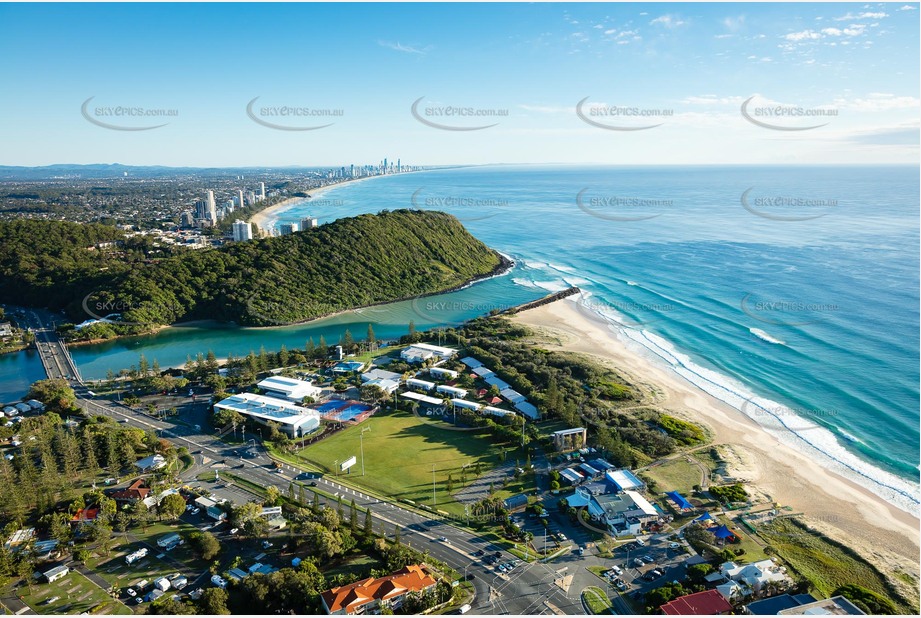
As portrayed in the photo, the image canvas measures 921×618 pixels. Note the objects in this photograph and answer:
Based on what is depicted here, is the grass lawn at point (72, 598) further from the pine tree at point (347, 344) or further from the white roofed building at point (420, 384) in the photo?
the pine tree at point (347, 344)

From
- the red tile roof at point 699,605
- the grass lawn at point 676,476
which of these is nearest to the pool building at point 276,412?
the grass lawn at point 676,476

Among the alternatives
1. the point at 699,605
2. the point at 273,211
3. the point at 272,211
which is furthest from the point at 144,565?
the point at 273,211

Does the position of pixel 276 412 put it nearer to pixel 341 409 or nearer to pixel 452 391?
pixel 341 409

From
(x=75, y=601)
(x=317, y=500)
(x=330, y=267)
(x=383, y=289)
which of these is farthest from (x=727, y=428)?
(x=330, y=267)

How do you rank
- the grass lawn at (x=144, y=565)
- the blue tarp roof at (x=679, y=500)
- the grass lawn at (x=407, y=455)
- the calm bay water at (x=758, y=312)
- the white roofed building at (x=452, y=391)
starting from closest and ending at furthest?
the grass lawn at (x=144, y=565), the blue tarp roof at (x=679, y=500), the grass lawn at (x=407, y=455), the calm bay water at (x=758, y=312), the white roofed building at (x=452, y=391)

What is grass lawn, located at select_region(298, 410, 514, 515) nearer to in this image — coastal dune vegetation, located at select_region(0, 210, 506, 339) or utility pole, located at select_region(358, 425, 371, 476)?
utility pole, located at select_region(358, 425, 371, 476)

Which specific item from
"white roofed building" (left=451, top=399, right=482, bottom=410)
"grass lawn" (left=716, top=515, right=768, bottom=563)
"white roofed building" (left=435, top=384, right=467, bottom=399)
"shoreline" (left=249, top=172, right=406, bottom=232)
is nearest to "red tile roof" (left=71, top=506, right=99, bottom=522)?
"white roofed building" (left=451, top=399, right=482, bottom=410)
